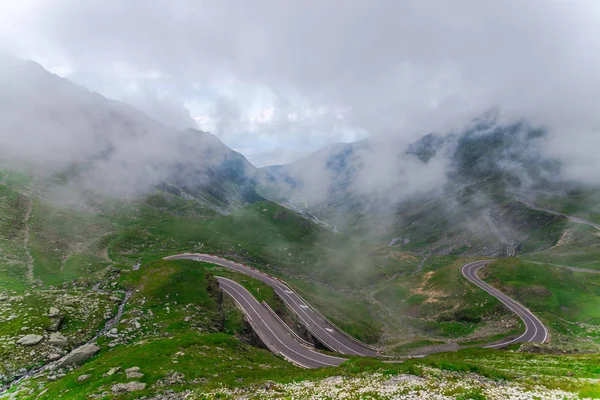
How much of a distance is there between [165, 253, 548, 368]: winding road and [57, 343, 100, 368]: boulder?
33660 mm

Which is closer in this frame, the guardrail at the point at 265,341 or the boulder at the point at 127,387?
the boulder at the point at 127,387

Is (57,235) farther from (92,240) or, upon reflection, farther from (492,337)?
(492,337)

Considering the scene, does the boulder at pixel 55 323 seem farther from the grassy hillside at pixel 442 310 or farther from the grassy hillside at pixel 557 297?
the grassy hillside at pixel 557 297

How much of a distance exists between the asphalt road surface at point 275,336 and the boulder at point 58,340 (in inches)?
1431

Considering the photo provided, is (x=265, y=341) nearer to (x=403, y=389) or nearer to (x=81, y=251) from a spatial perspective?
(x=403, y=389)

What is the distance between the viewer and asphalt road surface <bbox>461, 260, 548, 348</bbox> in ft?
242

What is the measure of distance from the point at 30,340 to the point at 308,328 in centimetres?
6016

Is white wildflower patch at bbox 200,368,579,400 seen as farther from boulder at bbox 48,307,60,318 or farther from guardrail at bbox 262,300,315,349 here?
guardrail at bbox 262,300,315,349

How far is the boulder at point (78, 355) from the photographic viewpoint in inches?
1363

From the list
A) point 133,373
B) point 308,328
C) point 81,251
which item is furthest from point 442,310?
point 81,251

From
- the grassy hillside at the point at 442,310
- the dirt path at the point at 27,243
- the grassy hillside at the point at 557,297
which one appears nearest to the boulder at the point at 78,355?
the dirt path at the point at 27,243

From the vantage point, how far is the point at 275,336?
217ft

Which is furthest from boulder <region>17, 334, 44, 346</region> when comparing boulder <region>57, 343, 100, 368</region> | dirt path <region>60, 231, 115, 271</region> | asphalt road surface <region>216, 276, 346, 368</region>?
dirt path <region>60, 231, 115, 271</region>

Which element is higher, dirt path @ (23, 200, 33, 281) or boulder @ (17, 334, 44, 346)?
dirt path @ (23, 200, 33, 281)
